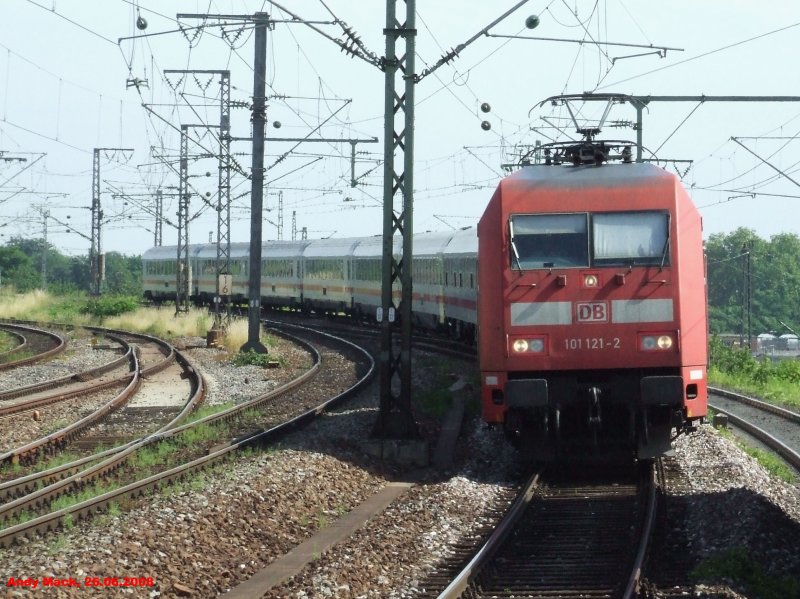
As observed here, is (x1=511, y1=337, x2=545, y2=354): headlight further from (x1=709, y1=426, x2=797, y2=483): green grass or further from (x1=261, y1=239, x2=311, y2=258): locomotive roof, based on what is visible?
(x1=261, y1=239, x2=311, y2=258): locomotive roof

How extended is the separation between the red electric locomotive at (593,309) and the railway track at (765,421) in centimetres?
440

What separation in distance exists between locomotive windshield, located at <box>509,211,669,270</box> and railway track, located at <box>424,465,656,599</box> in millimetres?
2182

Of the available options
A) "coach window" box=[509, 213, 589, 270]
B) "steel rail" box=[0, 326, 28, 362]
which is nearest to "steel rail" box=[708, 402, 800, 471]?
"coach window" box=[509, 213, 589, 270]

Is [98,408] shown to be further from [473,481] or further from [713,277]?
[713,277]

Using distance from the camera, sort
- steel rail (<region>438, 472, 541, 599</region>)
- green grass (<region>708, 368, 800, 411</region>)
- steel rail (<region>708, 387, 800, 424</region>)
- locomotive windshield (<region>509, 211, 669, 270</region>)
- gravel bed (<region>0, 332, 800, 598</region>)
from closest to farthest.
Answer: steel rail (<region>438, 472, 541, 599</region>)
gravel bed (<region>0, 332, 800, 598</region>)
locomotive windshield (<region>509, 211, 669, 270</region>)
steel rail (<region>708, 387, 800, 424</region>)
green grass (<region>708, 368, 800, 411</region>)

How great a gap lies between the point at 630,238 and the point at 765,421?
424 inches

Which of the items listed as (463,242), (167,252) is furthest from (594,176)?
(167,252)

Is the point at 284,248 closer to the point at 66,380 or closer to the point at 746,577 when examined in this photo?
the point at 66,380

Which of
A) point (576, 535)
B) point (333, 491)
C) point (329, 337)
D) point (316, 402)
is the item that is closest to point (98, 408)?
point (316, 402)

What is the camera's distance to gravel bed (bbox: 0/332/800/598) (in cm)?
816

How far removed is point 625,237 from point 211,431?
238 inches

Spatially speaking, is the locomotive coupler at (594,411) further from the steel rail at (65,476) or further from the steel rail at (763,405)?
the steel rail at (763,405)

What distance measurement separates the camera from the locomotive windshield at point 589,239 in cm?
1217

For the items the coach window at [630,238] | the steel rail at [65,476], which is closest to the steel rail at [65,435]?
the steel rail at [65,476]
